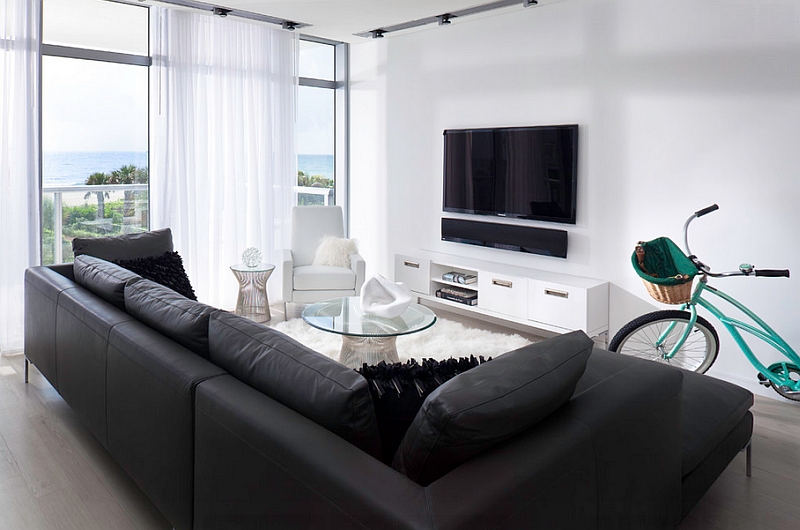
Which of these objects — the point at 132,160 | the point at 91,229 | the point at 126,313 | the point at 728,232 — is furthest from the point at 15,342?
the point at 728,232

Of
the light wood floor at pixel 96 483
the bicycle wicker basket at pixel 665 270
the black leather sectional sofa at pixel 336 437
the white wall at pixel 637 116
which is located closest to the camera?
the black leather sectional sofa at pixel 336 437

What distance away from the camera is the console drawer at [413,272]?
216 inches

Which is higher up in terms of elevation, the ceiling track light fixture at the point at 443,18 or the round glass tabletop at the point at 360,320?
the ceiling track light fixture at the point at 443,18

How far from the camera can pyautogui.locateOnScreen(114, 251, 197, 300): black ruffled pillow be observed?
398 centimetres

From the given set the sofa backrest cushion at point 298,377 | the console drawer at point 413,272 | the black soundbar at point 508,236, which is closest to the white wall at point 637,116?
the black soundbar at point 508,236

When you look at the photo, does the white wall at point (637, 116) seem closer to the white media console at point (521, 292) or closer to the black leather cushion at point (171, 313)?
the white media console at point (521, 292)

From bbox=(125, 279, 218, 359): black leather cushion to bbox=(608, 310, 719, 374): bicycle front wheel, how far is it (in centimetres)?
232

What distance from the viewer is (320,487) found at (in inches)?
57.9

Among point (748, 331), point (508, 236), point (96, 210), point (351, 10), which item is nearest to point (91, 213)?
point (96, 210)

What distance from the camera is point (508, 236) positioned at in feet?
17.1

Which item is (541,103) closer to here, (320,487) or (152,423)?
(152,423)

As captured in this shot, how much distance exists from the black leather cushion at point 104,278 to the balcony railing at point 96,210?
1.74 meters

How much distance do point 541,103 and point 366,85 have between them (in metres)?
Answer: 2.04

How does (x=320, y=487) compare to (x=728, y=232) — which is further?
(x=728, y=232)
